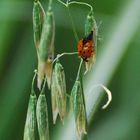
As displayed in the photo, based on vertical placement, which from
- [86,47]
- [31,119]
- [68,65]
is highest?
[86,47]

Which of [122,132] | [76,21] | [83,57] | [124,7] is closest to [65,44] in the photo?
[76,21]

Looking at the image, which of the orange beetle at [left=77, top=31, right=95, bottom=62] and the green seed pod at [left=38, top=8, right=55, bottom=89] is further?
the orange beetle at [left=77, top=31, right=95, bottom=62]

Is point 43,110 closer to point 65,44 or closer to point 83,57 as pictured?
point 83,57

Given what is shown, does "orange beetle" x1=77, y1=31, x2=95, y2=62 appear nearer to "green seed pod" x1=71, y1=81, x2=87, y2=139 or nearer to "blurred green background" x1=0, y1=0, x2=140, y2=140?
"green seed pod" x1=71, y1=81, x2=87, y2=139

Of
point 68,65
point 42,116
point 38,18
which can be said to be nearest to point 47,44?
point 38,18

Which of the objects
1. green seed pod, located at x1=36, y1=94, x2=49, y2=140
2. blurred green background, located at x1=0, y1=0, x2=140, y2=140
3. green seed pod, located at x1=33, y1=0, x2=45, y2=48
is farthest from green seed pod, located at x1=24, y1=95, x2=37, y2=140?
blurred green background, located at x1=0, y1=0, x2=140, y2=140

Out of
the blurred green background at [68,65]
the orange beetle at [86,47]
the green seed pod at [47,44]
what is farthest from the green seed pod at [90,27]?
the blurred green background at [68,65]

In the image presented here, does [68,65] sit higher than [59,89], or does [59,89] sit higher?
[59,89]

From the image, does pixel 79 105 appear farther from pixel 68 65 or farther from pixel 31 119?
pixel 68 65
